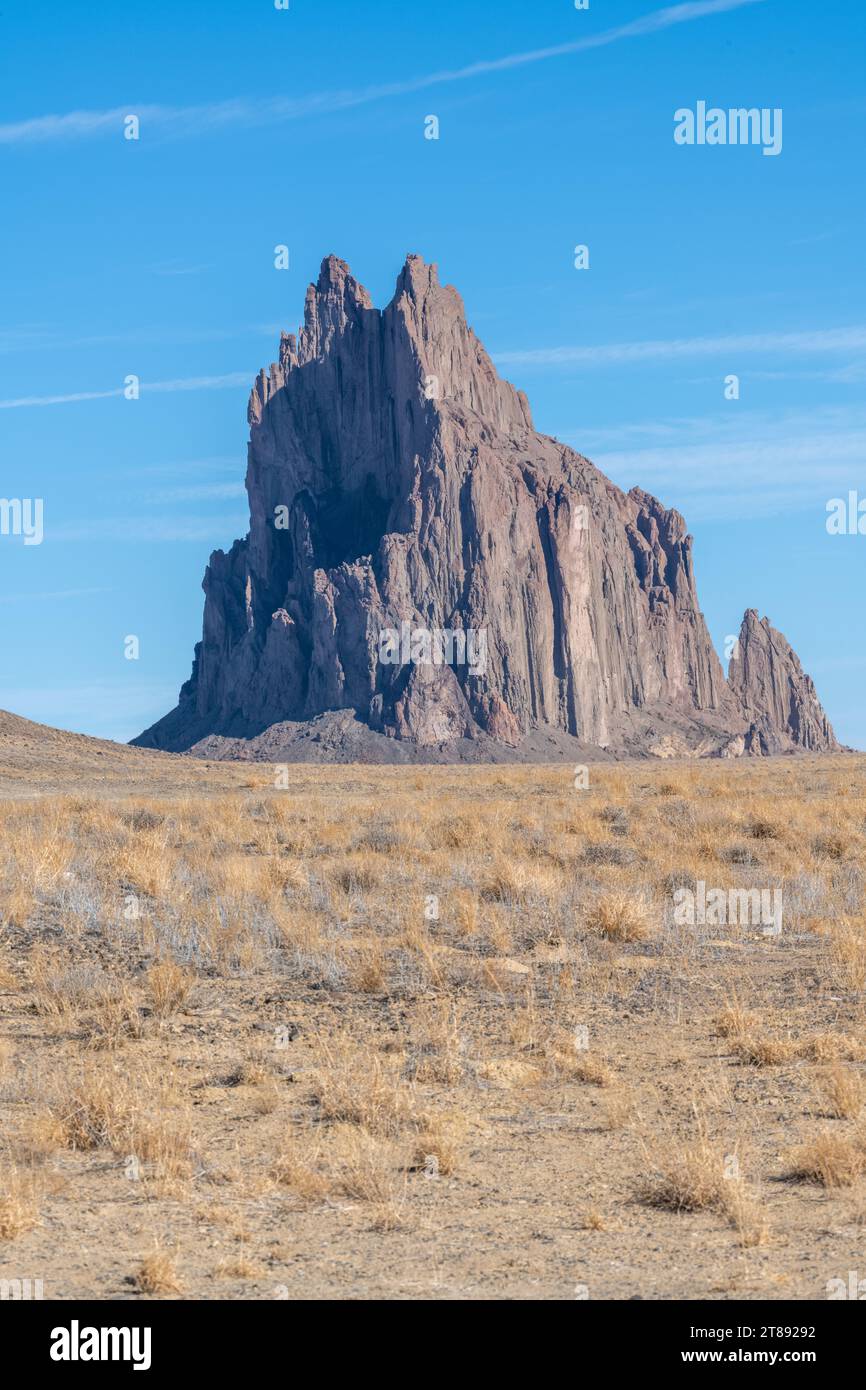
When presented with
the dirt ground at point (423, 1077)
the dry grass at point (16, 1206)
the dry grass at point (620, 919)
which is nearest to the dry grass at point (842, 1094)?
the dirt ground at point (423, 1077)

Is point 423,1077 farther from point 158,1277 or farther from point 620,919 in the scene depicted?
point 620,919

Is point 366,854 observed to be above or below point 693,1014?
above

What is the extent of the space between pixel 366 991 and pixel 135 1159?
16.4 ft

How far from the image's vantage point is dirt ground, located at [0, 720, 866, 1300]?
7758 millimetres

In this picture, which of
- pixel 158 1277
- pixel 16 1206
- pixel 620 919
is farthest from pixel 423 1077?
pixel 620 919

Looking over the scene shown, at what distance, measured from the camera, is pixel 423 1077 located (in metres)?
11.1

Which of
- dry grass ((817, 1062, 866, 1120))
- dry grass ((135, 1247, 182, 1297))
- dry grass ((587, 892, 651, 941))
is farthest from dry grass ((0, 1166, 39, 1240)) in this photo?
dry grass ((587, 892, 651, 941))

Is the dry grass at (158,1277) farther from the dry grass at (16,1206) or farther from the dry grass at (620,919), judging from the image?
the dry grass at (620,919)

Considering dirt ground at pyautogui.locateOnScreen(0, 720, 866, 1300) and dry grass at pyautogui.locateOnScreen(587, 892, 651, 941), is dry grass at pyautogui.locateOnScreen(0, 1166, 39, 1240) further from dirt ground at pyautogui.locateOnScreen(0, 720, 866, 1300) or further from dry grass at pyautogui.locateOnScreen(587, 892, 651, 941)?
dry grass at pyautogui.locateOnScreen(587, 892, 651, 941)

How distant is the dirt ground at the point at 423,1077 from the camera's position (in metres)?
7.76

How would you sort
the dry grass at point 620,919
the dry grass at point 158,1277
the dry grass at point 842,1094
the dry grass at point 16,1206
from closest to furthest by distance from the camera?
the dry grass at point 158,1277 → the dry grass at point 16,1206 → the dry grass at point 842,1094 → the dry grass at point 620,919
